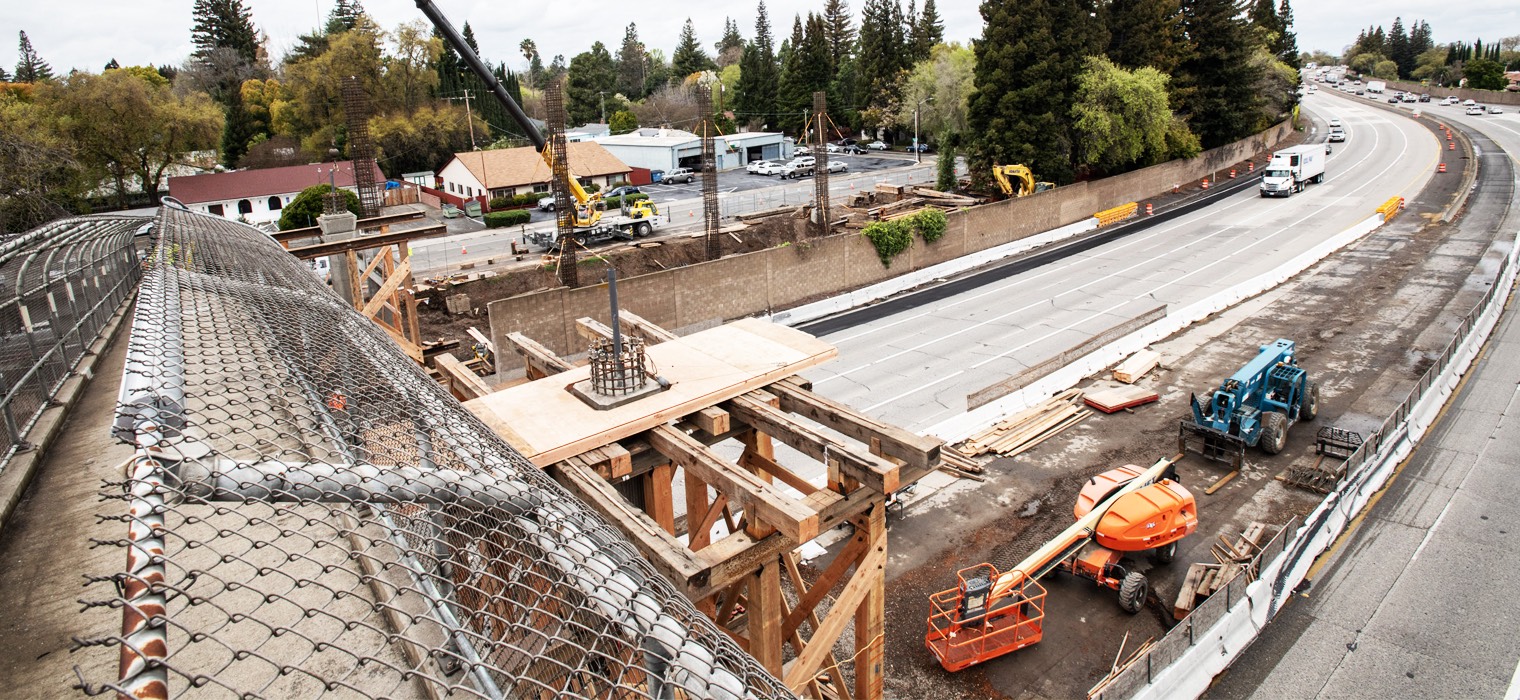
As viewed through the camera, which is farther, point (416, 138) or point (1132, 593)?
point (416, 138)

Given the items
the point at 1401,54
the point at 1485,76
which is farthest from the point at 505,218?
the point at 1401,54

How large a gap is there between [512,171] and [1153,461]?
152ft

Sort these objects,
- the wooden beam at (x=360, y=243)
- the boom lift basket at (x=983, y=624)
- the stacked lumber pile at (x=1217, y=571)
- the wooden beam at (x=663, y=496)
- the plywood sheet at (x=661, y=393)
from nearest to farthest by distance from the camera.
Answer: the plywood sheet at (x=661, y=393) < the wooden beam at (x=663, y=496) < the boom lift basket at (x=983, y=624) < the stacked lumber pile at (x=1217, y=571) < the wooden beam at (x=360, y=243)

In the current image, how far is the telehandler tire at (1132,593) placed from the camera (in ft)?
41.3

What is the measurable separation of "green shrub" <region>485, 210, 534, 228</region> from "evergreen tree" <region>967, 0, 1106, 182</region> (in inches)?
994

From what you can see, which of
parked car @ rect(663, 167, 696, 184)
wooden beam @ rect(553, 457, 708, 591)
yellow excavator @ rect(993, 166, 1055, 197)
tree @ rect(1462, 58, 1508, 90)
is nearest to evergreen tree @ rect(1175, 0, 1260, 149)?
yellow excavator @ rect(993, 166, 1055, 197)

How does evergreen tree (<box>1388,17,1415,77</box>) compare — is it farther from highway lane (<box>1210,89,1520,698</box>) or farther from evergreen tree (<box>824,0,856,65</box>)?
highway lane (<box>1210,89,1520,698</box>)

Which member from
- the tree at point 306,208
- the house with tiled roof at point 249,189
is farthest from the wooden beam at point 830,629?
the house with tiled roof at point 249,189

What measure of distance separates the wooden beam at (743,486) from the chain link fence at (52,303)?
5.01 meters

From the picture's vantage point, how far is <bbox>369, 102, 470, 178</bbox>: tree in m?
62.7

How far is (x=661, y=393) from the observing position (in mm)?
8312

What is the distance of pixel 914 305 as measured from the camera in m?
30.8

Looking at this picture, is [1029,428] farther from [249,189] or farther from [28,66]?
[28,66]

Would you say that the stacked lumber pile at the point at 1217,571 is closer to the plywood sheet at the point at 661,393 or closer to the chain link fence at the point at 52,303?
the plywood sheet at the point at 661,393
